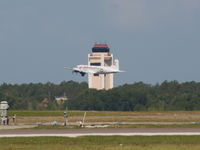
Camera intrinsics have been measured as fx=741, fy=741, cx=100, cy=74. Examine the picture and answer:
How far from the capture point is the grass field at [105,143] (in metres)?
47.7

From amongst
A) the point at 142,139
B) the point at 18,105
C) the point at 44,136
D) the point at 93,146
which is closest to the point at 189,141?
the point at 142,139

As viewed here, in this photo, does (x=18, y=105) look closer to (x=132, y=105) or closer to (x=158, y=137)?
(x=132, y=105)

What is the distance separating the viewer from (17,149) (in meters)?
47.1

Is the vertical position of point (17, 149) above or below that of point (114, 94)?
below

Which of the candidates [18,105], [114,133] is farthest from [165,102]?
[114,133]

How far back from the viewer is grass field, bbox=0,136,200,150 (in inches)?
1879

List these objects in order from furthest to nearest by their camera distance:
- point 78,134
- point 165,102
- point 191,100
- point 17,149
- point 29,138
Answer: point 165,102, point 191,100, point 78,134, point 29,138, point 17,149

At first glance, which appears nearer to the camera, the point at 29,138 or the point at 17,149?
the point at 17,149

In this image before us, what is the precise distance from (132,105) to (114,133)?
122 metres

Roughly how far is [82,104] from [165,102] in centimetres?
2058

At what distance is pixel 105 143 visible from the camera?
50688mm

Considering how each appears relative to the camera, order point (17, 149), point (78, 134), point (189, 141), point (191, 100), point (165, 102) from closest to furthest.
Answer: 1. point (17, 149)
2. point (189, 141)
3. point (78, 134)
4. point (191, 100)
5. point (165, 102)

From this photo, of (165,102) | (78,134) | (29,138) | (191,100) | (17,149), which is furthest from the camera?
(165,102)

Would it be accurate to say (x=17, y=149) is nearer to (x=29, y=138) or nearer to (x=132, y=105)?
(x=29, y=138)
